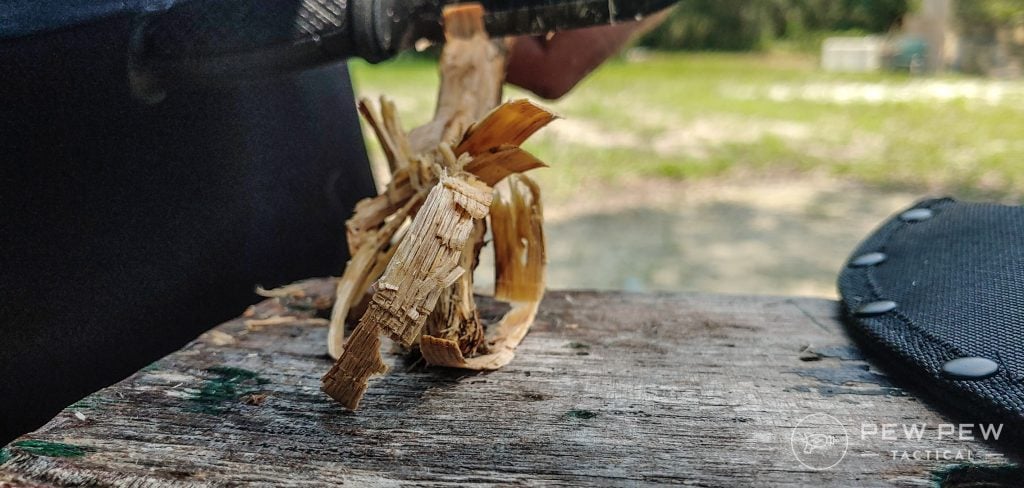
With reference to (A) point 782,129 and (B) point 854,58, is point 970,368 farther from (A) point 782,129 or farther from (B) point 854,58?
(B) point 854,58

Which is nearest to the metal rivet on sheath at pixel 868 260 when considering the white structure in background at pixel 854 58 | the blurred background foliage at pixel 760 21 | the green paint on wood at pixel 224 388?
the green paint on wood at pixel 224 388

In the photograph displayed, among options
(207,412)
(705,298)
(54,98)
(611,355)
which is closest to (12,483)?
(207,412)

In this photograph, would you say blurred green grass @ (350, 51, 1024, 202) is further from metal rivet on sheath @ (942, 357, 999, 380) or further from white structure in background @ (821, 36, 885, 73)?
metal rivet on sheath @ (942, 357, 999, 380)

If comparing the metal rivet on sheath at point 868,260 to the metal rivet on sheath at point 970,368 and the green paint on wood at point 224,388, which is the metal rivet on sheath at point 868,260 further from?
the green paint on wood at point 224,388

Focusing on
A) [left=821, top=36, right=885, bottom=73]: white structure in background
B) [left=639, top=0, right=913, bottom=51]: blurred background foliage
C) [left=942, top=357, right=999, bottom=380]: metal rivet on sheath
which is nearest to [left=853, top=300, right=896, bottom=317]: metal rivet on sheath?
[left=942, top=357, right=999, bottom=380]: metal rivet on sheath

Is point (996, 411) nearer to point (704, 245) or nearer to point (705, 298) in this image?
point (705, 298)

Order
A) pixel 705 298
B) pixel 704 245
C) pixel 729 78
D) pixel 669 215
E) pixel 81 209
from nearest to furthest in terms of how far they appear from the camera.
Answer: pixel 81 209
pixel 705 298
pixel 704 245
pixel 669 215
pixel 729 78

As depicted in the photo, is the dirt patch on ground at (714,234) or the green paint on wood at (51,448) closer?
the green paint on wood at (51,448)

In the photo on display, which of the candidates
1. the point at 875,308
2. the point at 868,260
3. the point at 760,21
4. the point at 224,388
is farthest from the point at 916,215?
the point at 760,21
